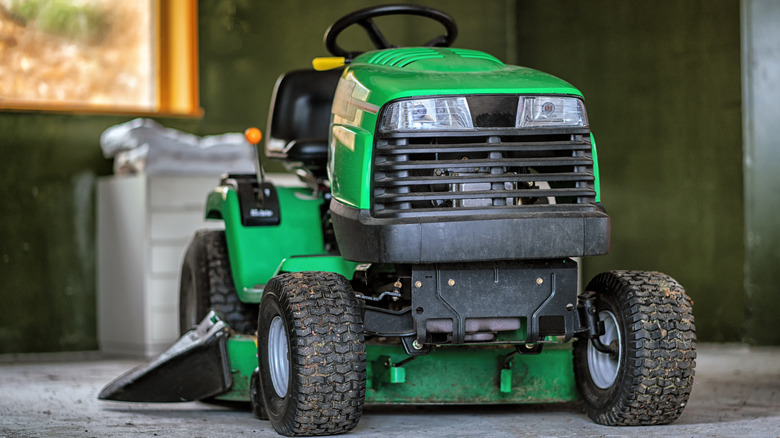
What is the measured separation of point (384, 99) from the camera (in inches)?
119

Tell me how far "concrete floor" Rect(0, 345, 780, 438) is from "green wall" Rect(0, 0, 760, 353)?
3.95ft

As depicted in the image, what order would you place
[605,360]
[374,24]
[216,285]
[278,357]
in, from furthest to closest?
A: 1. [216,285]
2. [374,24]
3. [605,360]
4. [278,357]

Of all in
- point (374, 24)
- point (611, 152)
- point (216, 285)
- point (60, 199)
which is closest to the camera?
point (374, 24)

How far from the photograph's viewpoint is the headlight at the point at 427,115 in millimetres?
2992

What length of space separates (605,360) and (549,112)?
2.77ft

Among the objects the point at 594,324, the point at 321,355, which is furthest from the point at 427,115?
the point at 594,324

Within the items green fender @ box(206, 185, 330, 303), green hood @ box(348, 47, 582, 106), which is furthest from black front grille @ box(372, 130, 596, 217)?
green fender @ box(206, 185, 330, 303)

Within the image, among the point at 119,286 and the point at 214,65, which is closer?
the point at 119,286

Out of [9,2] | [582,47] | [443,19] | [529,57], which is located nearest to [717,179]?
[582,47]

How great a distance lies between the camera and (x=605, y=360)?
11.4ft

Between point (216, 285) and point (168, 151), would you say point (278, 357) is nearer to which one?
point (216, 285)

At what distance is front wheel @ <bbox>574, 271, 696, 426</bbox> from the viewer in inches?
125

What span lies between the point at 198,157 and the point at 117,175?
1.73 feet

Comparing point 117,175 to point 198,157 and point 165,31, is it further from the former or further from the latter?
point 165,31
